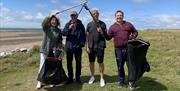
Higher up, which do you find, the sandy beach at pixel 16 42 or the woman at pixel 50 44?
the woman at pixel 50 44

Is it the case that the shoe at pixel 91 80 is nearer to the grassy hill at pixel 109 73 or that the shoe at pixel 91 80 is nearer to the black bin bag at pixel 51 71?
the grassy hill at pixel 109 73

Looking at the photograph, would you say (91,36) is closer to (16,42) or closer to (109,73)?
(109,73)

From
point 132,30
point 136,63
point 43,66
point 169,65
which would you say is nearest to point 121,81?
point 136,63

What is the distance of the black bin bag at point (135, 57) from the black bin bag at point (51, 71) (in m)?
1.75

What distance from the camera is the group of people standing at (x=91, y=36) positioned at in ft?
30.4

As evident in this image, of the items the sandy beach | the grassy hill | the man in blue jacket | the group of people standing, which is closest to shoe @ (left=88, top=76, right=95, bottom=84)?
the grassy hill

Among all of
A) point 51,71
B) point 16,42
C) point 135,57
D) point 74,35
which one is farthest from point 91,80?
point 16,42

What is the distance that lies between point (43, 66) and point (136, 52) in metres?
2.30

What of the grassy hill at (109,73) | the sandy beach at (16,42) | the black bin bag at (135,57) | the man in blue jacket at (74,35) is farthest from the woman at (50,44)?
the sandy beach at (16,42)

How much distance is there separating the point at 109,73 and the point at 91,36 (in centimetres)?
232

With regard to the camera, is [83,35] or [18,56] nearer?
[83,35]

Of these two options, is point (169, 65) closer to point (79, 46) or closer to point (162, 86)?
point (162, 86)

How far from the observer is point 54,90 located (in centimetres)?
966

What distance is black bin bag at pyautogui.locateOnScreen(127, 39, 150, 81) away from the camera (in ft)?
30.2
